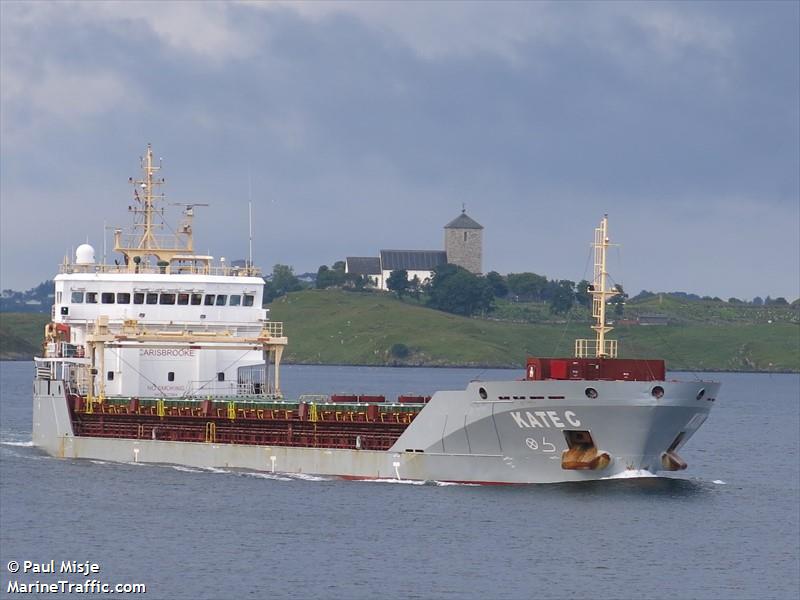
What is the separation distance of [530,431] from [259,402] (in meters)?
12.6

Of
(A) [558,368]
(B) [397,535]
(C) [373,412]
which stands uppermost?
(A) [558,368]

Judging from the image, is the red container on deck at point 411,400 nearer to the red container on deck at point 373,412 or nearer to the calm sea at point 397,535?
the red container on deck at point 373,412

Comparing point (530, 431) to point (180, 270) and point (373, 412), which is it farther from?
point (180, 270)

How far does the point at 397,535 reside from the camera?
161 ft

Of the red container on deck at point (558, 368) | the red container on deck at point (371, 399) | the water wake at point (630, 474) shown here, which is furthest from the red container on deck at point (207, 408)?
the water wake at point (630, 474)

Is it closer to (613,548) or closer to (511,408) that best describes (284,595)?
(613,548)

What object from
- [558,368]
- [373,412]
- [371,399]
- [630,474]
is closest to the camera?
[558,368]

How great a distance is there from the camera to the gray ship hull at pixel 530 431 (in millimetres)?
54250

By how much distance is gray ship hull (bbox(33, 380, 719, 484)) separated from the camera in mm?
54250

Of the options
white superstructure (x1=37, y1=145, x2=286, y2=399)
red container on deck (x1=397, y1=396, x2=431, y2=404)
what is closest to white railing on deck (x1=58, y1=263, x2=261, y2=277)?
white superstructure (x1=37, y1=145, x2=286, y2=399)

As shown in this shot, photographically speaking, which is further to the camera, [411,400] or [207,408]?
[207,408]

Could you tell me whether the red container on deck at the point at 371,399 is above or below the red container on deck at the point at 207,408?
above

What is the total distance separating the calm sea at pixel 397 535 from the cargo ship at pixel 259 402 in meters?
1.04

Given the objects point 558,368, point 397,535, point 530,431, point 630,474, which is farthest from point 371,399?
point 397,535
